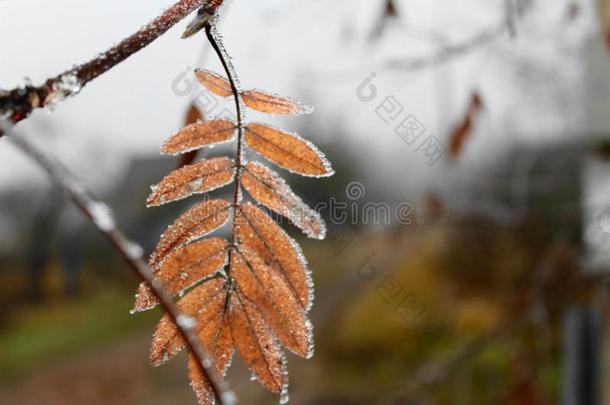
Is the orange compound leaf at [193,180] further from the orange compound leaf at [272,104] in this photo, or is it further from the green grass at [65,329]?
the green grass at [65,329]

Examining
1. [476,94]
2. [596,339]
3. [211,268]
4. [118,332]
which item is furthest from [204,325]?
[118,332]

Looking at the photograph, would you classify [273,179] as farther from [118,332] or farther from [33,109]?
[118,332]

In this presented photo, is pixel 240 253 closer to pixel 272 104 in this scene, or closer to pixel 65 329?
pixel 272 104

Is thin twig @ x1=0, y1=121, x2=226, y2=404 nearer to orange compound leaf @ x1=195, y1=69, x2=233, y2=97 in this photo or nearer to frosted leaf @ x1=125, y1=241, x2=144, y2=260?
frosted leaf @ x1=125, y1=241, x2=144, y2=260

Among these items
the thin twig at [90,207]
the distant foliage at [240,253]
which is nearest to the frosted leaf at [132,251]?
the thin twig at [90,207]

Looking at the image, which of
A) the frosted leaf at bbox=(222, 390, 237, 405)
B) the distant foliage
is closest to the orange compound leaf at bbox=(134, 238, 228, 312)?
the distant foliage

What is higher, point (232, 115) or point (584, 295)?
point (232, 115)

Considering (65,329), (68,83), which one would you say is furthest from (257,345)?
(65,329)
